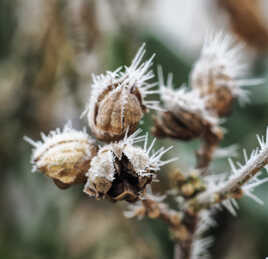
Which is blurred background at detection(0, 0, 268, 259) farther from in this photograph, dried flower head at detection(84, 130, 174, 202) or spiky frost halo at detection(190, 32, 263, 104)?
dried flower head at detection(84, 130, 174, 202)

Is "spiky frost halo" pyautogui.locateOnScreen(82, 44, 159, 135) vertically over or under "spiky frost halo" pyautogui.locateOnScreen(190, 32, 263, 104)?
under

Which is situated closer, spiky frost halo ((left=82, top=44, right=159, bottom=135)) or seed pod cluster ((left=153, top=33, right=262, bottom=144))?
spiky frost halo ((left=82, top=44, right=159, bottom=135))

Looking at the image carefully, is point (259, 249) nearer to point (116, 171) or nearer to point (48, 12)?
point (116, 171)

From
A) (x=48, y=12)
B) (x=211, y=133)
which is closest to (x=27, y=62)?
(x=48, y=12)

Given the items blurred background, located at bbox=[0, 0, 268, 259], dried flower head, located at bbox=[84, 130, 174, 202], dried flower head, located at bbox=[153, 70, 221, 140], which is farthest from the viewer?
blurred background, located at bbox=[0, 0, 268, 259]

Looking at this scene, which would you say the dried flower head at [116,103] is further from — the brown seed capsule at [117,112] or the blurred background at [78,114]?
the blurred background at [78,114]

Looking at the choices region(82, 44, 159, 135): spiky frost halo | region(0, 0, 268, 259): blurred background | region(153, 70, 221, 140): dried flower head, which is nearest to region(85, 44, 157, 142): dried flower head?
region(82, 44, 159, 135): spiky frost halo

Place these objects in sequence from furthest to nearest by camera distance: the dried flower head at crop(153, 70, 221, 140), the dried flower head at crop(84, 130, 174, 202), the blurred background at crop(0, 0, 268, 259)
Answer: the blurred background at crop(0, 0, 268, 259)
the dried flower head at crop(153, 70, 221, 140)
the dried flower head at crop(84, 130, 174, 202)
